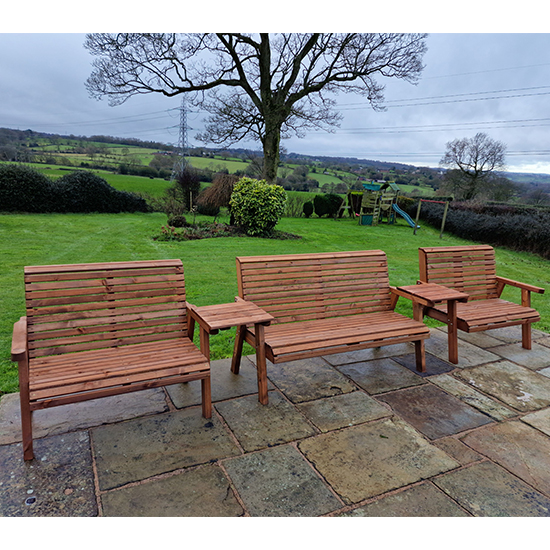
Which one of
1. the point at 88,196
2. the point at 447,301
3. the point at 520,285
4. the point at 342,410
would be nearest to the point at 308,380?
the point at 342,410

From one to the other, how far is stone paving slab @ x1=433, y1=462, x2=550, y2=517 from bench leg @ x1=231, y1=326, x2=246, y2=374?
6.12 feet

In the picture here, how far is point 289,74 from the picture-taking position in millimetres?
18312

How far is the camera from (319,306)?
4098mm

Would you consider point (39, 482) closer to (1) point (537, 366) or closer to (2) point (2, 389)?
(2) point (2, 389)

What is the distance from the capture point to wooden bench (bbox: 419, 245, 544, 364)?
4.21 meters

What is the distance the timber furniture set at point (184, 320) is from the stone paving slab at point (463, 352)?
0.16 metres

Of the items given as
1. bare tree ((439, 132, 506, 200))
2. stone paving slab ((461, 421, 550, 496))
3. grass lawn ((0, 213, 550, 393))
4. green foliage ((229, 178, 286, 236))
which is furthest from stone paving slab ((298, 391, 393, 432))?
bare tree ((439, 132, 506, 200))

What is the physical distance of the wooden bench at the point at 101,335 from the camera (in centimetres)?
250

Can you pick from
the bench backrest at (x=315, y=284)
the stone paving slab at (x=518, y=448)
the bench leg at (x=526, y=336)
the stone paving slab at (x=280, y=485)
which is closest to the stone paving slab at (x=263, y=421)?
the stone paving slab at (x=280, y=485)

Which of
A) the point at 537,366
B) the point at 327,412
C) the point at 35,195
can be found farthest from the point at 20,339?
the point at 35,195

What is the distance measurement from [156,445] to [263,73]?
18.2 m

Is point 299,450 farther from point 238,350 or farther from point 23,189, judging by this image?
point 23,189

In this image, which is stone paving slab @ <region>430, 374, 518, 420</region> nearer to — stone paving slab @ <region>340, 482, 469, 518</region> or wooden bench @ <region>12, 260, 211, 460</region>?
stone paving slab @ <region>340, 482, 469, 518</region>

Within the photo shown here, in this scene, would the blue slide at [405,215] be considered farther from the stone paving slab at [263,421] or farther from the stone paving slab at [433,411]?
the stone paving slab at [263,421]
